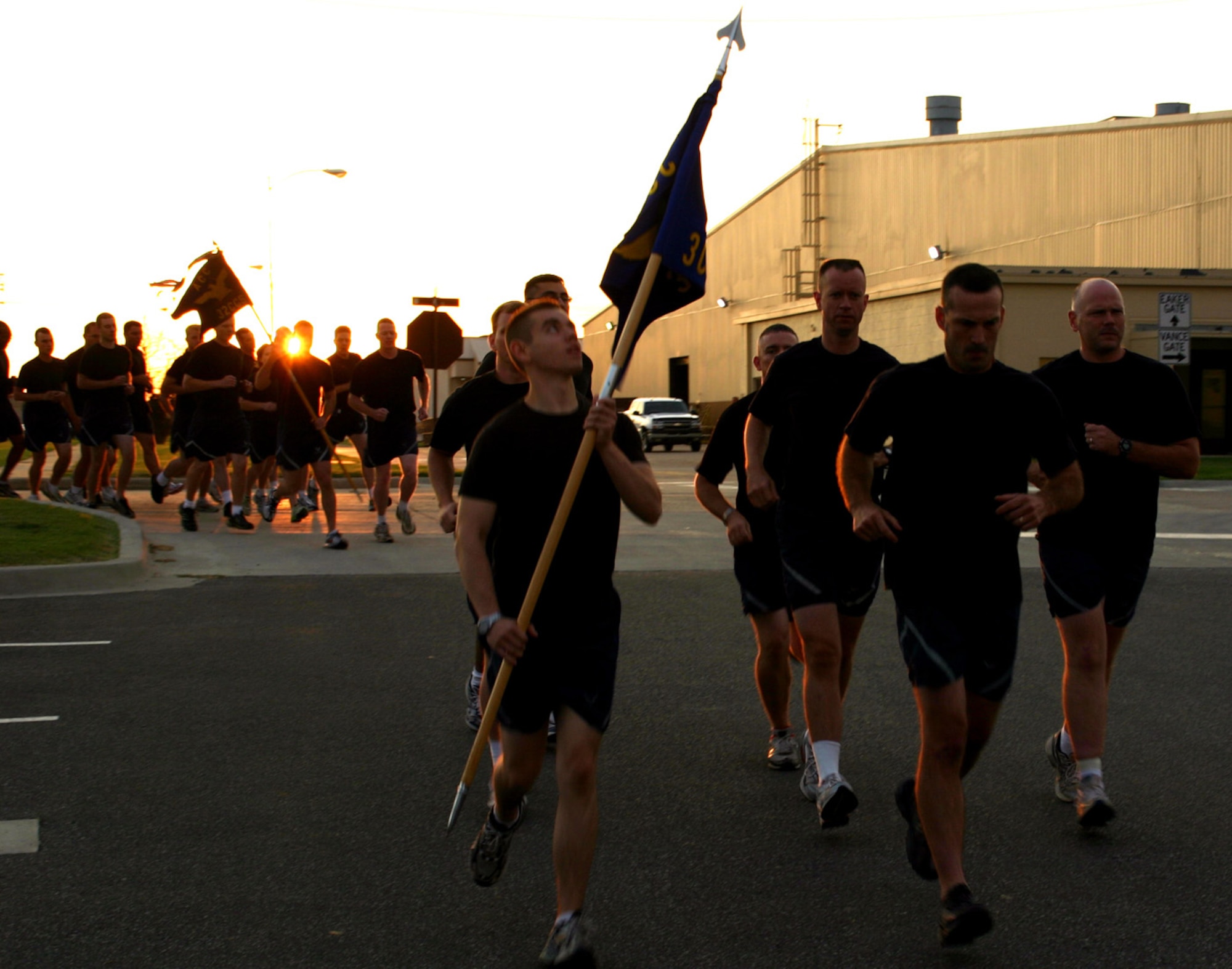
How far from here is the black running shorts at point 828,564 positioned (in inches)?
209

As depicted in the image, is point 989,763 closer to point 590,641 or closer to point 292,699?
point 590,641

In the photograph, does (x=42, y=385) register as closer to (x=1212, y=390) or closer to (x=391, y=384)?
(x=391, y=384)

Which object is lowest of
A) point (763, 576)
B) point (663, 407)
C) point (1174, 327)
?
point (663, 407)

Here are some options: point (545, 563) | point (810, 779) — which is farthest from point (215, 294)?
point (545, 563)

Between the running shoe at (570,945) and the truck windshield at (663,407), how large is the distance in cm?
4257

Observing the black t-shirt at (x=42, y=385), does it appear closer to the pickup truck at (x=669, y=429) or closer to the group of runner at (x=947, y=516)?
the group of runner at (x=947, y=516)

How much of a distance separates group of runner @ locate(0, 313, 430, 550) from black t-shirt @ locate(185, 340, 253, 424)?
0.04 feet

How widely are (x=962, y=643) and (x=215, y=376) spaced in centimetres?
1160

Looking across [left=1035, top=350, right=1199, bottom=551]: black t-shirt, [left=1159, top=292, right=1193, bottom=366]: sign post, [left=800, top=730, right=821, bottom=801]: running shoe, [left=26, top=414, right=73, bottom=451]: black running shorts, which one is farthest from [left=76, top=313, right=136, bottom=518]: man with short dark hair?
[left=1159, top=292, right=1193, bottom=366]: sign post

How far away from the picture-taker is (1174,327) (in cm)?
2161

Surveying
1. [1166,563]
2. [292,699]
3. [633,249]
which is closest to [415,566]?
[292,699]

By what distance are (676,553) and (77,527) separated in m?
5.29

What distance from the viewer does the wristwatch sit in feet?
12.5

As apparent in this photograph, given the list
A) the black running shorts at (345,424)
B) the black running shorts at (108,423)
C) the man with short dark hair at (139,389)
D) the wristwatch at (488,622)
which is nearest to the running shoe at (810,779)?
the wristwatch at (488,622)
